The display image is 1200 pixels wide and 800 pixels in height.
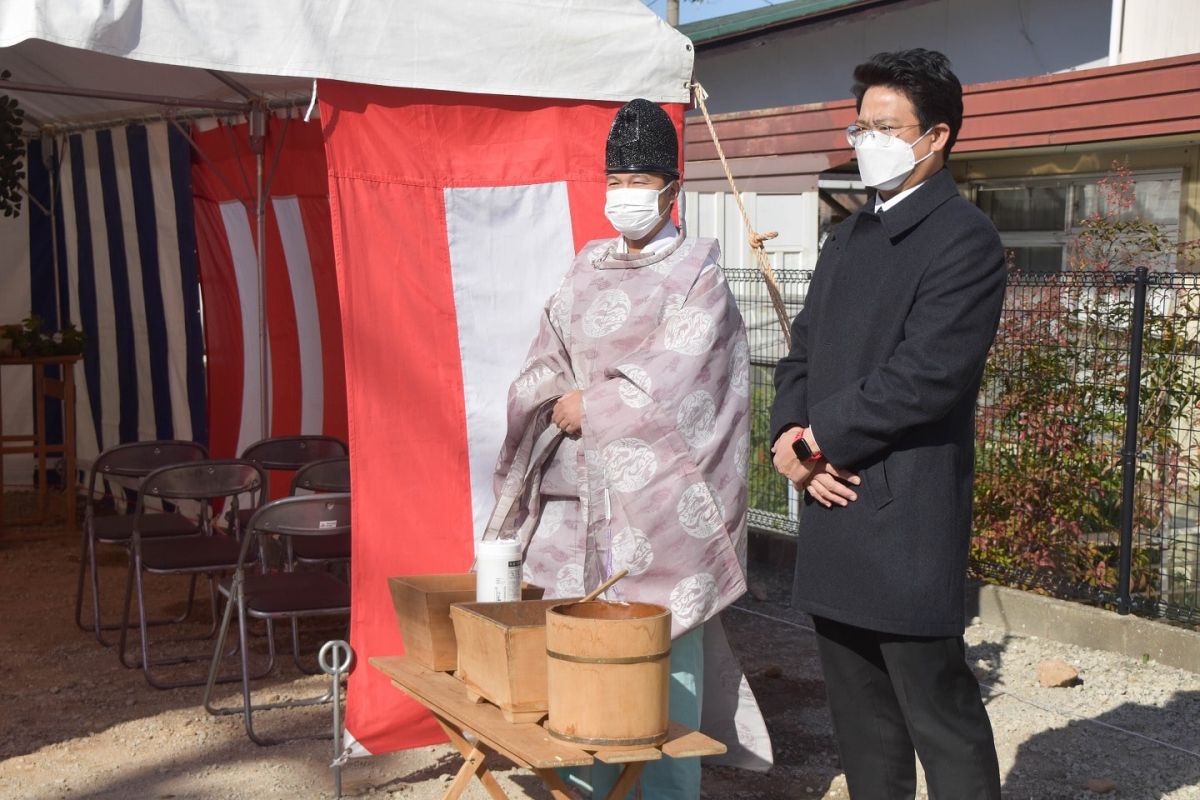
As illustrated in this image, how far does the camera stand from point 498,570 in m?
2.93

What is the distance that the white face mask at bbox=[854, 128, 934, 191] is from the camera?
8.09ft

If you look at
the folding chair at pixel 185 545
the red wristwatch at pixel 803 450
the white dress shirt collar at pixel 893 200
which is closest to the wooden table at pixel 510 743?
the red wristwatch at pixel 803 450

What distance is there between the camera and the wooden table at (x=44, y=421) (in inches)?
273

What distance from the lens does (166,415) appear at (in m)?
7.00

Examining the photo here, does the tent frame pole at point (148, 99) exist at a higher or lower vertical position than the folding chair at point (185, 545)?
higher

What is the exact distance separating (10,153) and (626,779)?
17.8 ft

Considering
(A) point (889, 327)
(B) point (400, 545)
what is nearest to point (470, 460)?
(B) point (400, 545)

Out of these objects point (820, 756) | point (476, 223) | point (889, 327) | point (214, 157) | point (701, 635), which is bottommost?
point (820, 756)

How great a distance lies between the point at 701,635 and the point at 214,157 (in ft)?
13.7

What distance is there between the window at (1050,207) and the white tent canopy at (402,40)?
14.7 feet

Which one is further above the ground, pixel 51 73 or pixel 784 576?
pixel 51 73

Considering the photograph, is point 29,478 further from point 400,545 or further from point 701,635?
point 701,635

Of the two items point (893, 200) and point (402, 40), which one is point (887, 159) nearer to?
point (893, 200)

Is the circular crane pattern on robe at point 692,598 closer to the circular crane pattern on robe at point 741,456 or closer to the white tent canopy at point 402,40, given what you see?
the circular crane pattern on robe at point 741,456
